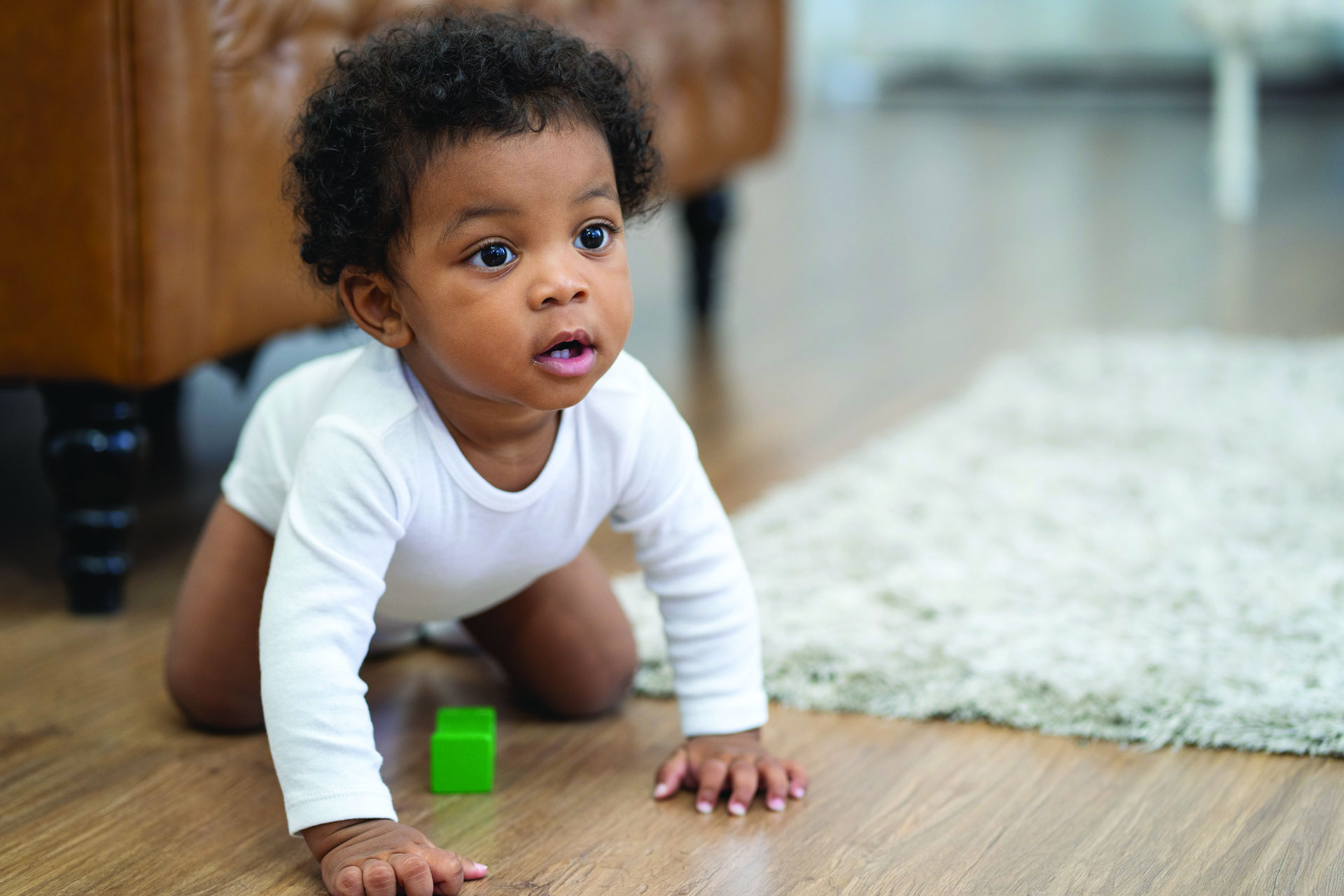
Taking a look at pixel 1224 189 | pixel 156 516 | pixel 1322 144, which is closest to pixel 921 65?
pixel 1322 144

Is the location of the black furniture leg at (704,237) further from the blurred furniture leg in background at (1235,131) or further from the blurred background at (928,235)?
the blurred furniture leg in background at (1235,131)

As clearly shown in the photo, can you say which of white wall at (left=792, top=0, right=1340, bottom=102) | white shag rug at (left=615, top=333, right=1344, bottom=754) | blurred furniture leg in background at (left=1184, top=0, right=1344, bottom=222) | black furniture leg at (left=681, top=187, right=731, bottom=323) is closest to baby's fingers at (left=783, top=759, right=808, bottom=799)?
white shag rug at (left=615, top=333, right=1344, bottom=754)

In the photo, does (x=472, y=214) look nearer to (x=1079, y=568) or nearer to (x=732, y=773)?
(x=732, y=773)

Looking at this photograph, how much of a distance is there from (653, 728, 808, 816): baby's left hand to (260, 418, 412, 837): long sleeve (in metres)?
0.19

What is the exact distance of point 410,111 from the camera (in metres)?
0.76

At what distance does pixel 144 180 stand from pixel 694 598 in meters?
0.53

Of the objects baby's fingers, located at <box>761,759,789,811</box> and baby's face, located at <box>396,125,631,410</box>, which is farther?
baby's fingers, located at <box>761,759,789,811</box>

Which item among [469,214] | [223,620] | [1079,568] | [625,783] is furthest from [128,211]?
[1079,568]

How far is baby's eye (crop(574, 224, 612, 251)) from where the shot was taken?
2.58ft

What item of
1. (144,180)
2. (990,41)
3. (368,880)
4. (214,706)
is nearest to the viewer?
(368,880)

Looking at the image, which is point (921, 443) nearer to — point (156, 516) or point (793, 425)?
point (793, 425)

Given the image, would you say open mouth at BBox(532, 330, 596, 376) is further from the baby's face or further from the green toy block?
the green toy block

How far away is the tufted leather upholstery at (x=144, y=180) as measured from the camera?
1050mm

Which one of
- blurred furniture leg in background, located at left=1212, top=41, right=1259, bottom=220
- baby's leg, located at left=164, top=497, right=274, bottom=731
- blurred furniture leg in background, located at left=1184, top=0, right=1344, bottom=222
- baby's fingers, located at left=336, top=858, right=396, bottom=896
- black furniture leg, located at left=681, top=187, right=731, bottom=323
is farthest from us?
blurred furniture leg in background, located at left=1212, top=41, right=1259, bottom=220
